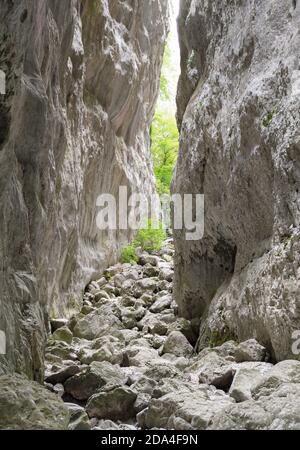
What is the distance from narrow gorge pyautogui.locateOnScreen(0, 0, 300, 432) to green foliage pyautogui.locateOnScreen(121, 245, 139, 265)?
3.31 meters

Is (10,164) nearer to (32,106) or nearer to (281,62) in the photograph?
(32,106)

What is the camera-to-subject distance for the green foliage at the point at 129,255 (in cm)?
1884

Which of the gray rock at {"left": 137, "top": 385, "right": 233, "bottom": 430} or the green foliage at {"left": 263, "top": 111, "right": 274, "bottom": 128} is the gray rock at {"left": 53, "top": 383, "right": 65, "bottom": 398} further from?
the green foliage at {"left": 263, "top": 111, "right": 274, "bottom": 128}

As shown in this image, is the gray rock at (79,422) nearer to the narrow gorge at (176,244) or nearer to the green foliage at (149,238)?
the narrow gorge at (176,244)

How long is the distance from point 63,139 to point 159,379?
227 inches

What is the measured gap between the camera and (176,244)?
11.7 meters

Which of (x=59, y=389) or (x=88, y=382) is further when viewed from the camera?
(x=59, y=389)

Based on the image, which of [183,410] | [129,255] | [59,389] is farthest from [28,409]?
[129,255]

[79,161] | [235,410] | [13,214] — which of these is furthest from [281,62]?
[79,161]

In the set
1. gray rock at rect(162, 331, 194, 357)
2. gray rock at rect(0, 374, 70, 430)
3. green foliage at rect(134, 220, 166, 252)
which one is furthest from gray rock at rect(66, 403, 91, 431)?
green foliage at rect(134, 220, 166, 252)

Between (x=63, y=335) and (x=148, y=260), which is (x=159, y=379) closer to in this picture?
(x=63, y=335)

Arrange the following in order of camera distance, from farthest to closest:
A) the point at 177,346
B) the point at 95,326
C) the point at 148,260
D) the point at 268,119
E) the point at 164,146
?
the point at 164,146 < the point at 148,260 < the point at 95,326 < the point at 177,346 < the point at 268,119

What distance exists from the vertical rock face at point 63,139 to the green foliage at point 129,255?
385mm

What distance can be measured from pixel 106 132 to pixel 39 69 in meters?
8.39
